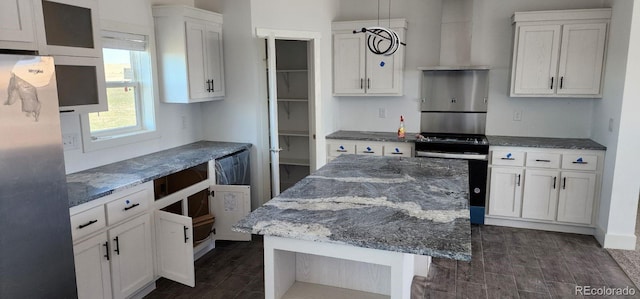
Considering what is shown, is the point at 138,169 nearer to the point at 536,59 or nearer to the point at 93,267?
the point at 93,267

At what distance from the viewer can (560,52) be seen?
407 centimetres

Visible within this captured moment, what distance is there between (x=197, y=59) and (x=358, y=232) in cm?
270

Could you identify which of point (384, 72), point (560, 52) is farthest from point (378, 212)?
point (560, 52)

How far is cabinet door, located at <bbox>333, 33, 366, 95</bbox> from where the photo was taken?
484cm

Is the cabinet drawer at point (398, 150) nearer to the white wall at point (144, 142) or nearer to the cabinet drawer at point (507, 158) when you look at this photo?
the cabinet drawer at point (507, 158)

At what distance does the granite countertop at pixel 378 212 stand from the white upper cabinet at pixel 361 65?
213 cm

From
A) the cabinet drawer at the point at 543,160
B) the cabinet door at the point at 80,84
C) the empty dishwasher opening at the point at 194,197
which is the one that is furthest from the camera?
the cabinet drawer at the point at 543,160

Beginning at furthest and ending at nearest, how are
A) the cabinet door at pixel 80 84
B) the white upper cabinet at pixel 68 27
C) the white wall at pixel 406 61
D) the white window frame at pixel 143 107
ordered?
the white wall at pixel 406 61 < the white window frame at pixel 143 107 < the cabinet door at pixel 80 84 < the white upper cabinet at pixel 68 27

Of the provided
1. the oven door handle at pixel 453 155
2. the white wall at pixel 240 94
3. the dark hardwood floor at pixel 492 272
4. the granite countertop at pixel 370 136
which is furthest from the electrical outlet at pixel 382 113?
the dark hardwood floor at pixel 492 272

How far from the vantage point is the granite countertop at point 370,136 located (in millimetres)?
4638

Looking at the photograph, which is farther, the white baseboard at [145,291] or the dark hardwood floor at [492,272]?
the dark hardwood floor at [492,272]

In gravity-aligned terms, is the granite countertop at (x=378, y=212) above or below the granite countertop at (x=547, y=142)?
below

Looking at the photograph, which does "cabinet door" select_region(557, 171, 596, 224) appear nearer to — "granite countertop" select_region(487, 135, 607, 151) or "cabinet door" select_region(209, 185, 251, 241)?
"granite countertop" select_region(487, 135, 607, 151)

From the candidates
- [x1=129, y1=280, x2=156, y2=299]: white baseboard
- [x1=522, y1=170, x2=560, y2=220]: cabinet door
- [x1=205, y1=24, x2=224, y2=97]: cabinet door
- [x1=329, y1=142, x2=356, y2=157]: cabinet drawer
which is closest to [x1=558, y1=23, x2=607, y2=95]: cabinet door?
[x1=522, y1=170, x2=560, y2=220]: cabinet door
